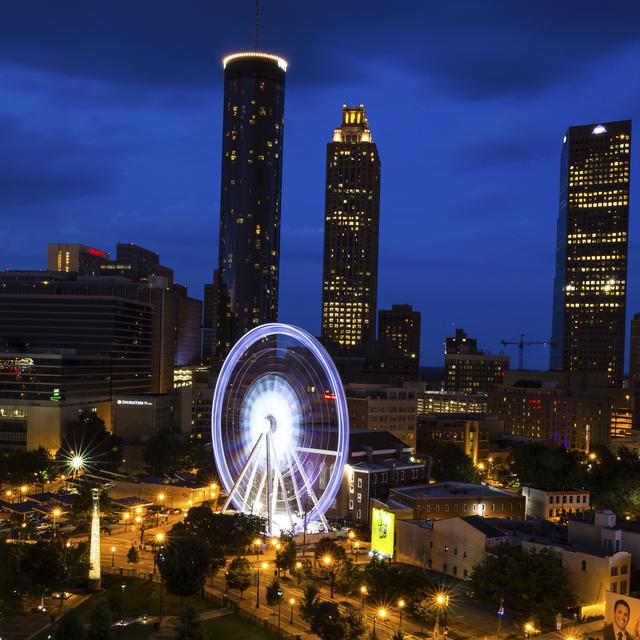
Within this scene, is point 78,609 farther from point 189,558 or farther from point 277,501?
point 277,501

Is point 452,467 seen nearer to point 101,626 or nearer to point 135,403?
point 135,403

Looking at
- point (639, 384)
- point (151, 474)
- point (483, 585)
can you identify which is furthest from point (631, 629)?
point (639, 384)

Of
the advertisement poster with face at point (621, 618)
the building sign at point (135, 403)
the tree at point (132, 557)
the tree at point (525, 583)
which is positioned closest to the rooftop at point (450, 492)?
the tree at point (525, 583)

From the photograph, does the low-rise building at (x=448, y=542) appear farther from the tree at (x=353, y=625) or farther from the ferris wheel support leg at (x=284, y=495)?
the tree at (x=353, y=625)

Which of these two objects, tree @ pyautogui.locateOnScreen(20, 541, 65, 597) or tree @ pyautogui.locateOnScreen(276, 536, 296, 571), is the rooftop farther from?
tree @ pyautogui.locateOnScreen(20, 541, 65, 597)

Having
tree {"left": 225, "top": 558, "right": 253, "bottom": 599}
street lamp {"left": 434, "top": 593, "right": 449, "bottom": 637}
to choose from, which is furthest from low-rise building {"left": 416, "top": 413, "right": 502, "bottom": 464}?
street lamp {"left": 434, "top": 593, "right": 449, "bottom": 637}
